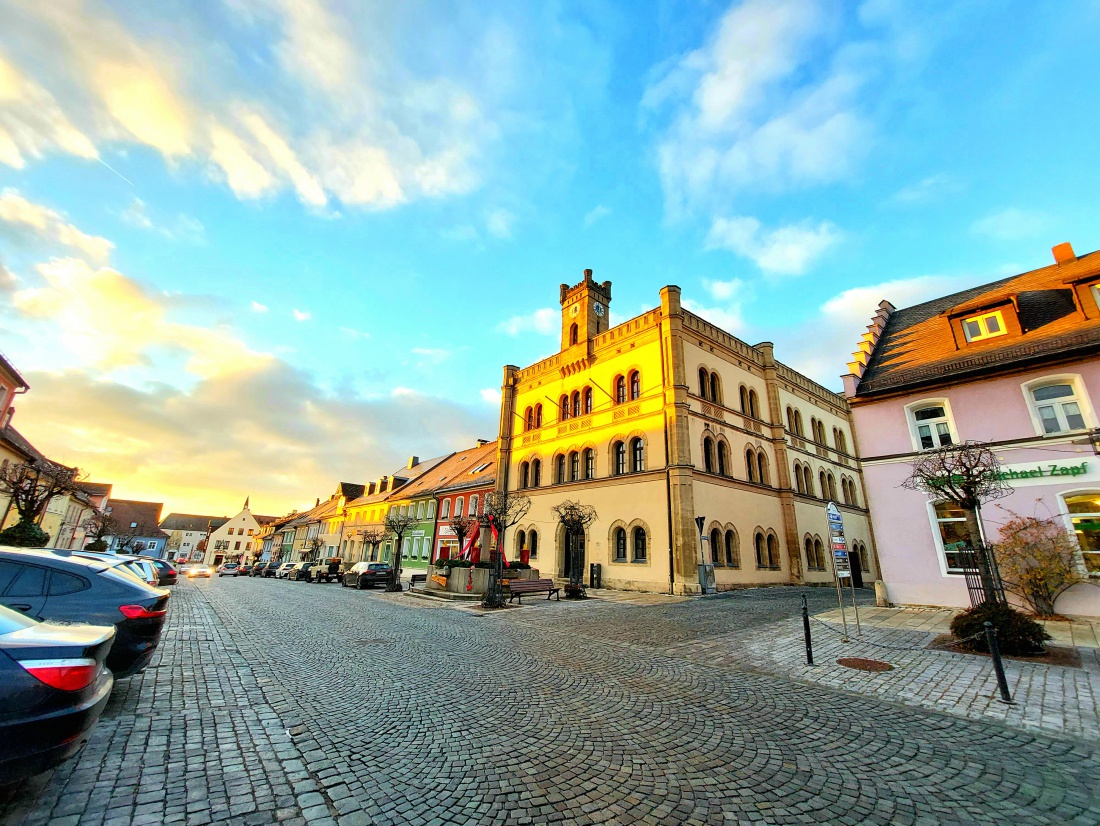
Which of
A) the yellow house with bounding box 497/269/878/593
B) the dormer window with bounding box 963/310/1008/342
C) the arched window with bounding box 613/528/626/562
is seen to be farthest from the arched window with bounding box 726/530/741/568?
the dormer window with bounding box 963/310/1008/342

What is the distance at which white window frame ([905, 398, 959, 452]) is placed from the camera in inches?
532

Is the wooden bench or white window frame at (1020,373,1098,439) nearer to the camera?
white window frame at (1020,373,1098,439)

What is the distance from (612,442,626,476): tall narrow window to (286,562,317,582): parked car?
2629cm

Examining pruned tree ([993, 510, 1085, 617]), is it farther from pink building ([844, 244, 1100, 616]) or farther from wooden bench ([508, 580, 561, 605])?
wooden bench ([508, 580, 561, 605])

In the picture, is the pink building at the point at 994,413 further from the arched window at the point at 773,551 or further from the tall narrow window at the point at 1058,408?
the arched window at the point at 773,551

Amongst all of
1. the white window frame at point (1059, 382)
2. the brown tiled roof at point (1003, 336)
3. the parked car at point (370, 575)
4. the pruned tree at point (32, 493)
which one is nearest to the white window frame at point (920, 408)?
the brown tiled roof at point (1003, 336)

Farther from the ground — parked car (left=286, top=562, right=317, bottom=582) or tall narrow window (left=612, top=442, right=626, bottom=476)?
tall narrow window (left=612, top=442, right=626, bottom=476)

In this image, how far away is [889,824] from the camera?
11.0 feet

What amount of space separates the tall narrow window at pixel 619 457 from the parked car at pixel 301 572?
86.2 feet

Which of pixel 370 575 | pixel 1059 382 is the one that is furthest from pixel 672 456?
pixel 370 575

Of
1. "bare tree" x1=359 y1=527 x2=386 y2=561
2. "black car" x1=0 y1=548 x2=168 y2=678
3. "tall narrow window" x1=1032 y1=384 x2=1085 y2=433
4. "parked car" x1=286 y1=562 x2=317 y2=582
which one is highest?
"tall narrow window" x1=1032 y1=384 x2=1085 y2=433

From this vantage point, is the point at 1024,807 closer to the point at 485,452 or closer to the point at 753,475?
the point at 753,475

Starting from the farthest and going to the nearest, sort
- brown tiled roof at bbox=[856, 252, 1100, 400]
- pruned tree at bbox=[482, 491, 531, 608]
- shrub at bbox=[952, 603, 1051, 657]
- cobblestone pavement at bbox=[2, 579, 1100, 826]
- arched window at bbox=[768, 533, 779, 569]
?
arched window at bbox=[768, 533, 779, 569], pruned tree at bbox=[482, 491, 531, 608], brown tiled roof at bbox=[856, 252, 1100, 400], shrub at bbox=[952, 603, 1051, 657], cobblestone pavement at bbox=[2, 579, 1100, 826]

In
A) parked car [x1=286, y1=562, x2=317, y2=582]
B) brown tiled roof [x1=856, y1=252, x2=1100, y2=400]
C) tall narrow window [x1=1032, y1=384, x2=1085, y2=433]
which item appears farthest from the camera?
parked car [x1=286, y1=562, x2=317, y2=582]
